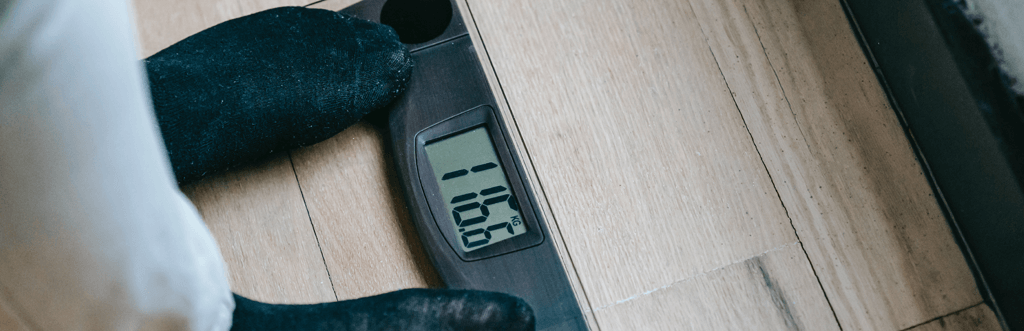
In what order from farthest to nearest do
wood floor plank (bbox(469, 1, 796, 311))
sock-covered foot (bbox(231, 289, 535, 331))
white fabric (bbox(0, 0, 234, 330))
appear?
wood floor plank (bbox(469, 1, 796, 311)), sock-covered foot (bbox(231, 289, 535, 331)), white fabric (bbox(0, 0, 234, 330))

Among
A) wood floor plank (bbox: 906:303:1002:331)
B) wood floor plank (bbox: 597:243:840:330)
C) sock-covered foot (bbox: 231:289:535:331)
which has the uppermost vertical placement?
sock-covered foot (bbox: 231:289:535:331)

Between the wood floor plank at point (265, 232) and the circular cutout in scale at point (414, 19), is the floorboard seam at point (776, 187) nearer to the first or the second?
the circular cutout in scale at point (414, 19)

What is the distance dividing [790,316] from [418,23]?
1.31ft

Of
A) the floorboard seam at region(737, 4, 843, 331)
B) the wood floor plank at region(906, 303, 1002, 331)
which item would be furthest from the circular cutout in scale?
the wood floor plank at region(906, 303, 1002, 331)

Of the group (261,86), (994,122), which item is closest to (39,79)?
(261,86)

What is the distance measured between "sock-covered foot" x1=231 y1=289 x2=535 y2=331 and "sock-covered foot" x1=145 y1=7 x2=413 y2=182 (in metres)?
0.13

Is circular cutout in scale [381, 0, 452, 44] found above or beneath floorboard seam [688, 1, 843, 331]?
above

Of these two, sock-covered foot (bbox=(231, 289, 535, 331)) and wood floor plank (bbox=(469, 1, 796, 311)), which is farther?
wood floor plank (bbox=(469, 1, 796, 311))

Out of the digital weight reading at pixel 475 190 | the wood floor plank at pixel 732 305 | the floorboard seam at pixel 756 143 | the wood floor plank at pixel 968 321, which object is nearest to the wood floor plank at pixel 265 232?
the digital weight reading at pixel 475 190

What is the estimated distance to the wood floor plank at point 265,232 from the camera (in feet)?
1.66

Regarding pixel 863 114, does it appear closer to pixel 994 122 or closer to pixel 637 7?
pixel 994 122

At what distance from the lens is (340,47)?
495 mm

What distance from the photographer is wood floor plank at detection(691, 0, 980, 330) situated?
0.50m

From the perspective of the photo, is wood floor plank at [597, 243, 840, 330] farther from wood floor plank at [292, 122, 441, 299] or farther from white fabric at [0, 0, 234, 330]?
white fabric at [0, 0, 234, 330]
